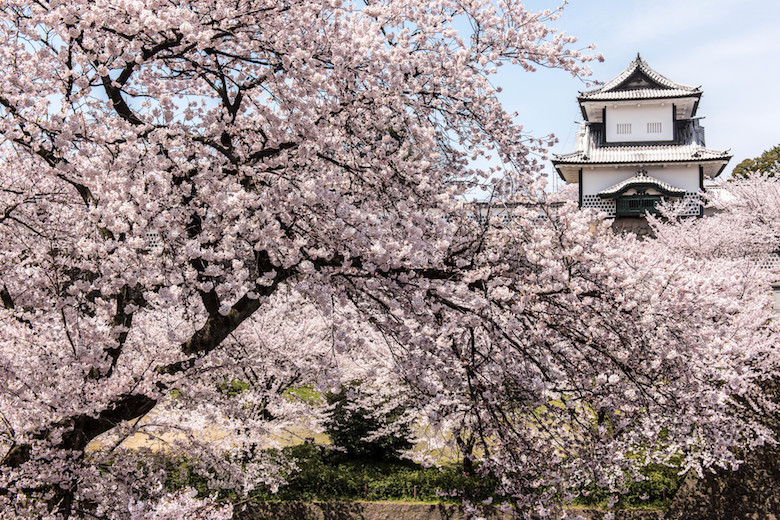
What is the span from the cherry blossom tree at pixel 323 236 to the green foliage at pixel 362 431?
22.7 feet

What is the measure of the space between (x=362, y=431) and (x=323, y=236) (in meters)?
8.43

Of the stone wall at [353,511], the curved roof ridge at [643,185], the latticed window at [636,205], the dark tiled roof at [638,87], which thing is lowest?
the stone wall at [353,511]

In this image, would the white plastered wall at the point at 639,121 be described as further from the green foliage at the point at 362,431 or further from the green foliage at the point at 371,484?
the green foliage at the point at 371,484

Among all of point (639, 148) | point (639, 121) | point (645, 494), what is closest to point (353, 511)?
point (645, 494)

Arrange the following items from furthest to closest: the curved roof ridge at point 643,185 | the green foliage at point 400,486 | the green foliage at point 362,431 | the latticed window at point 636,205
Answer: the latticed window at point 636,205, the curved roof ridge at point 643,185, the green foliage at point 362,431, the green foliage at point 400,486

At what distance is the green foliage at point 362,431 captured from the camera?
12477mm

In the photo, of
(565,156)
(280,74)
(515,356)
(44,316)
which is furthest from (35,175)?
(565,156)

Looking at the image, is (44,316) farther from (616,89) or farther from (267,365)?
(616,89)

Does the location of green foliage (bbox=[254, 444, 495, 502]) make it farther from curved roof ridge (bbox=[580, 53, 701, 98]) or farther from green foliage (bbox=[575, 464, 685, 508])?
curved roof ridge (bbox=[580, 53, 701, 98])

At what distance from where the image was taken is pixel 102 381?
5.01m

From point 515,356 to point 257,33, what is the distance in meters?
3.43

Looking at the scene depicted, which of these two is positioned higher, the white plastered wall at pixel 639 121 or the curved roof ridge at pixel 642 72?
the curved roof ridge at pixel 642 72

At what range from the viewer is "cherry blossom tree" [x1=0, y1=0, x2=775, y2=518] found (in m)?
4.59

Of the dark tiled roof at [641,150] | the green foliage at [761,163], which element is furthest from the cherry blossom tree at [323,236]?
A: the green foliage at [761,163]
